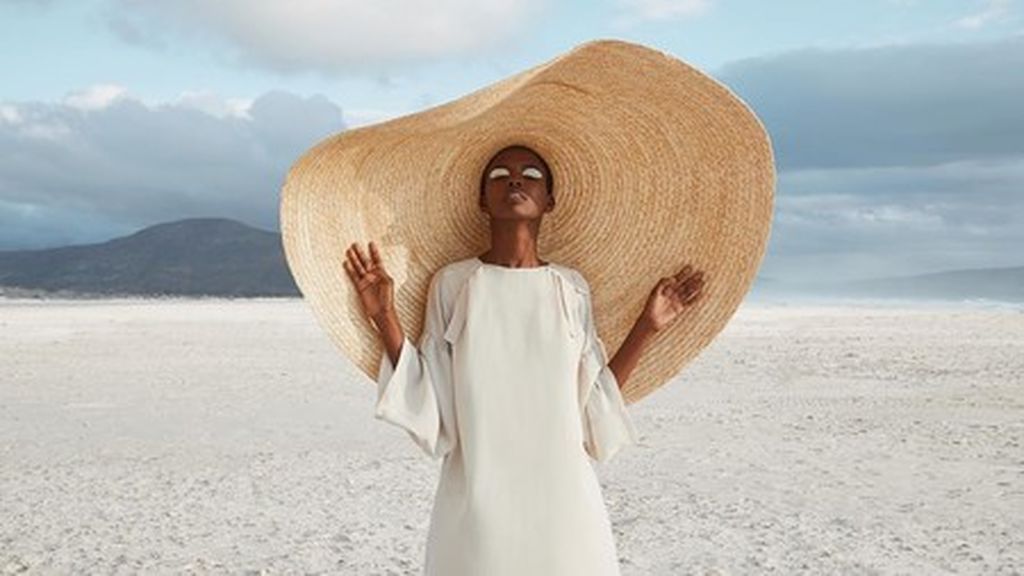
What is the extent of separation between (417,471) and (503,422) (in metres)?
5.42

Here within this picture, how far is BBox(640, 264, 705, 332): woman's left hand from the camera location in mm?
3201

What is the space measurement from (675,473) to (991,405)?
551 centimetres

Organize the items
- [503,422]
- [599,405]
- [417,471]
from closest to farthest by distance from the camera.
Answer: [503,422] < [599,405] < [417,471]

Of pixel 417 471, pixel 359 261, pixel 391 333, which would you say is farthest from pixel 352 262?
pixel 417 471

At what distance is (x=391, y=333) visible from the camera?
10.1 feet

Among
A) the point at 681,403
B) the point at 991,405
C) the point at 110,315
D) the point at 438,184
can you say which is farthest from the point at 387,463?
the point at 110,315

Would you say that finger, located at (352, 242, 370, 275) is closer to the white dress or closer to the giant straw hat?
the giant straw hat

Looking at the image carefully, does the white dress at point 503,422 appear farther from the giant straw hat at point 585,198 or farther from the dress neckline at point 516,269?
the giant straw hat at point 585,198

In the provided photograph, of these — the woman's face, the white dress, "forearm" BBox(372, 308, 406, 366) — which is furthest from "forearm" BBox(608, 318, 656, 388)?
"forearm" BBox(372, 308, 406, 366)

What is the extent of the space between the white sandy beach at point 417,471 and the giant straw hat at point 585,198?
2991 millimetres

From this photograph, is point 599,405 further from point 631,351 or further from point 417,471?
point 417,471

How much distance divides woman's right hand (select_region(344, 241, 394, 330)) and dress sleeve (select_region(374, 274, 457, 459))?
0.33 feet

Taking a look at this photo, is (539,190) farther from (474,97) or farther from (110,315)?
(110,315)

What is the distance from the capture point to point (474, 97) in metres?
2.97
